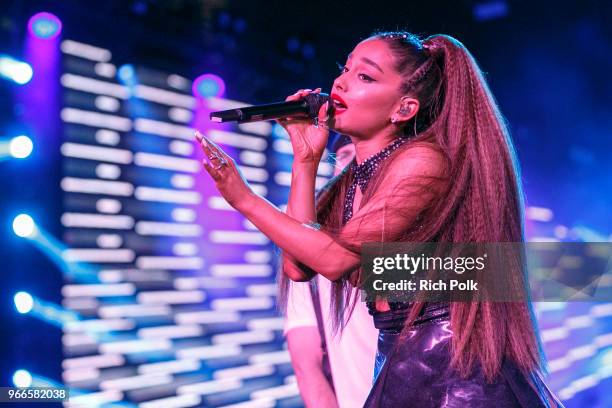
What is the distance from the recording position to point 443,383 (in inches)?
55.8

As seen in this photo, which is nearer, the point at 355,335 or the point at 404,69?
the point at 404,69

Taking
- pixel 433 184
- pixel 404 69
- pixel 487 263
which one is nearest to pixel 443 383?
pixel 487 263

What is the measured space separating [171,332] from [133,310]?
0.28 meters

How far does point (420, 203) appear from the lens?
1.45 m

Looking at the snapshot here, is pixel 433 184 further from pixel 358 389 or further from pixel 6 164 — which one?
pixel 6 164

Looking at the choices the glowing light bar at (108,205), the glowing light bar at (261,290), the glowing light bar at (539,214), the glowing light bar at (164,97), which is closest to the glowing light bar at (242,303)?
the glowing light bar at (261,290)

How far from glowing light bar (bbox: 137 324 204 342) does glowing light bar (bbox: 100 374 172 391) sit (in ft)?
0.66

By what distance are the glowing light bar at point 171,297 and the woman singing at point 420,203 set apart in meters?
1.96

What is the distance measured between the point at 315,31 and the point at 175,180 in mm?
1301

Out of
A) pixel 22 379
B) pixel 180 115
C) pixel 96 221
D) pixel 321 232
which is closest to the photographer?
pixel 321 232

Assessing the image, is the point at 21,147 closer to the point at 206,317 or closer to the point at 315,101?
the point at 206,317

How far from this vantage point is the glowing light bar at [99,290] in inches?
120

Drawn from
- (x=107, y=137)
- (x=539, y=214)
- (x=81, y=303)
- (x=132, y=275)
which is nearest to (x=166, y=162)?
(x=107, y=137)

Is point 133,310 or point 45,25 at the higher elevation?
point 45,25
